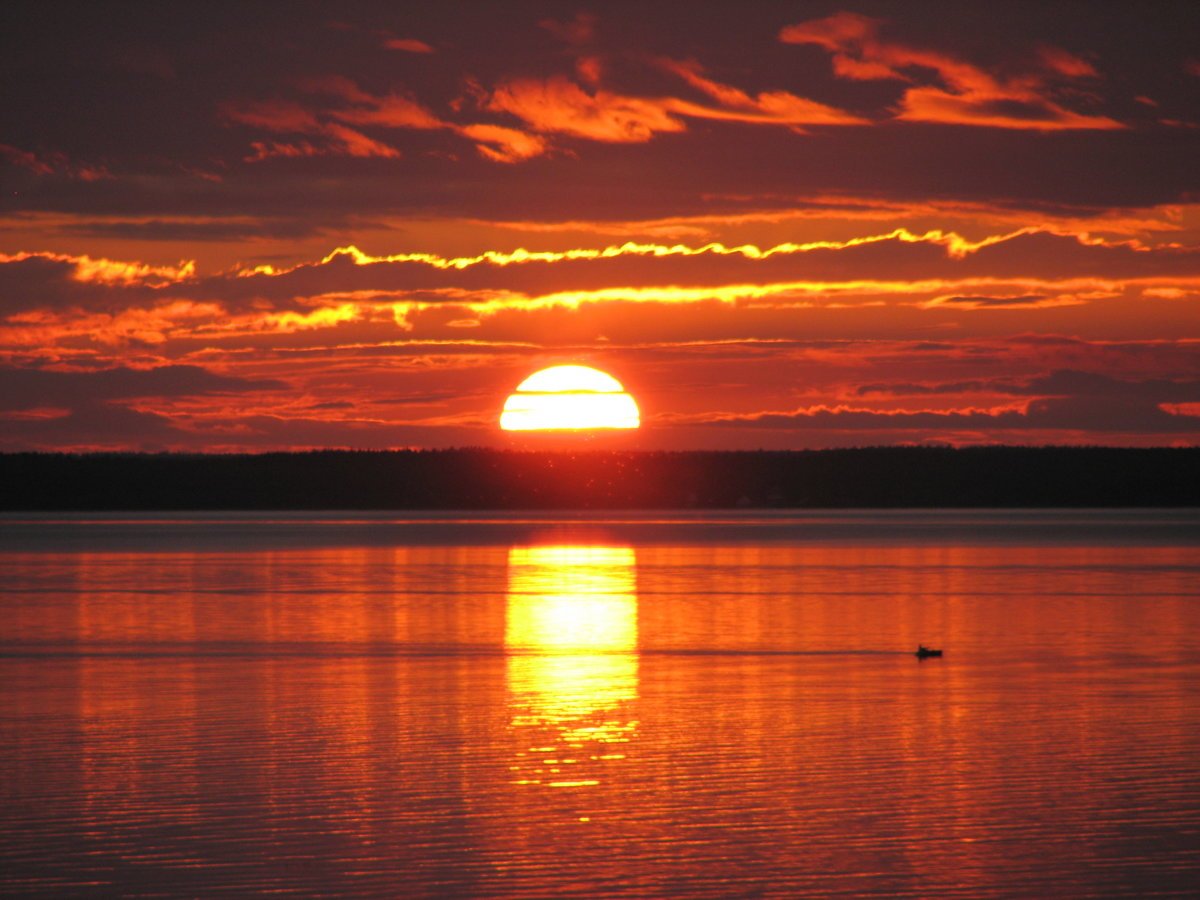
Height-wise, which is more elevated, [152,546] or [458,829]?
[152,546]

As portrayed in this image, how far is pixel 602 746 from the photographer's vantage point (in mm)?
18406

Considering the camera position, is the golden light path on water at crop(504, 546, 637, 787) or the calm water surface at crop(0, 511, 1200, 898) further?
the golden light path on water at crop(504, 546, 637, 787)

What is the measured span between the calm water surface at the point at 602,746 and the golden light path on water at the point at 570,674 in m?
0.09

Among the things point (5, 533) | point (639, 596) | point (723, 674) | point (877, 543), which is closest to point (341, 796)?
point (723, 674)

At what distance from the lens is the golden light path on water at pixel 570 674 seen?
1778 cm

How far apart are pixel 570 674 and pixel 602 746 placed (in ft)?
22.5

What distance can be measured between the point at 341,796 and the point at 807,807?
4245 mm

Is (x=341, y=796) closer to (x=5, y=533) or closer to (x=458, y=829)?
(x=458, y=829)

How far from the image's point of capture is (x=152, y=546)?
7944cm

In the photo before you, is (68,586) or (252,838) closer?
(252,838)

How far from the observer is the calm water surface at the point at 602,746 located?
520 inches

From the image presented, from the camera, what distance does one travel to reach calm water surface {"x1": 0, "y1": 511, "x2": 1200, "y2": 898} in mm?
13195

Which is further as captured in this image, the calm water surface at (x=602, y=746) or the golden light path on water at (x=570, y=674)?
the golden light path on water at (x=570, y=674)

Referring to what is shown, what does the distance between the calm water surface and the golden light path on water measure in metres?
0.09
